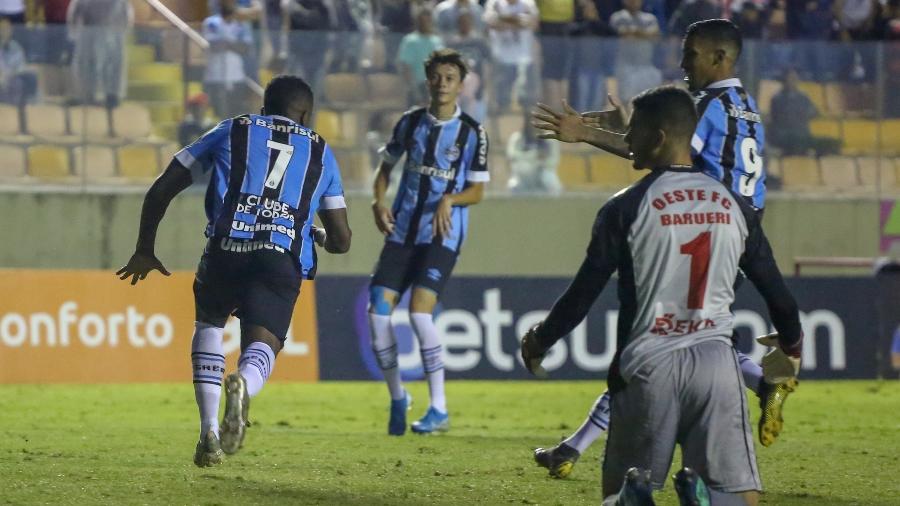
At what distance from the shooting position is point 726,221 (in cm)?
507

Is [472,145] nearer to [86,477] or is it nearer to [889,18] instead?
[86,477]

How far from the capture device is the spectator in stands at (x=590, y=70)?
693 inches

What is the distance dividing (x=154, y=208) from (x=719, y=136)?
2.75 meters

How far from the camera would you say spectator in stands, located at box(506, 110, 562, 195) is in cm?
1773

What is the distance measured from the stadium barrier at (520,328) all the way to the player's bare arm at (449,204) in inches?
159

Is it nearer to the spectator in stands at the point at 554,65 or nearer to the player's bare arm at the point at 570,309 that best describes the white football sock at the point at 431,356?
the player's bare arm at the point at 570,309

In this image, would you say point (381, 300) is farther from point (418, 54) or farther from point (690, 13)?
point (690, 13)

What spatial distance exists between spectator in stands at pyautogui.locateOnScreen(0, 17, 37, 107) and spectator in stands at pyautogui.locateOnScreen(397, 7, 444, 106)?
401cm

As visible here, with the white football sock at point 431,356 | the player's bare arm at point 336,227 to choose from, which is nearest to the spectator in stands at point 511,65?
the white football sock at point 431,356

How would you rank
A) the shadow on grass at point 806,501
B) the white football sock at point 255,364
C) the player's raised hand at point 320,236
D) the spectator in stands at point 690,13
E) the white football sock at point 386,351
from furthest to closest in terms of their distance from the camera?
the spectator in stands at point 690,13 < the white football sock at point 386,351 < the player's raised hand at point 320,236 < the shadow on grass at point 806,501 < the white football sock at point 255,364

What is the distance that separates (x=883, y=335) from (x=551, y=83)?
4.58 m

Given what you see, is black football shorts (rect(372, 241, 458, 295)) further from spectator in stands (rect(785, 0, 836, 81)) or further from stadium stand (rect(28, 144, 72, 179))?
spectator in stands (rect(785, 0, 836, 81))

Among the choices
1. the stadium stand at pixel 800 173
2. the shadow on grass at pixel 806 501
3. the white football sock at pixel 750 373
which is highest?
the stadium stand at pixel 800 173

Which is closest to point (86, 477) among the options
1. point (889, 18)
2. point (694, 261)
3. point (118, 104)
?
point (694, 261)
